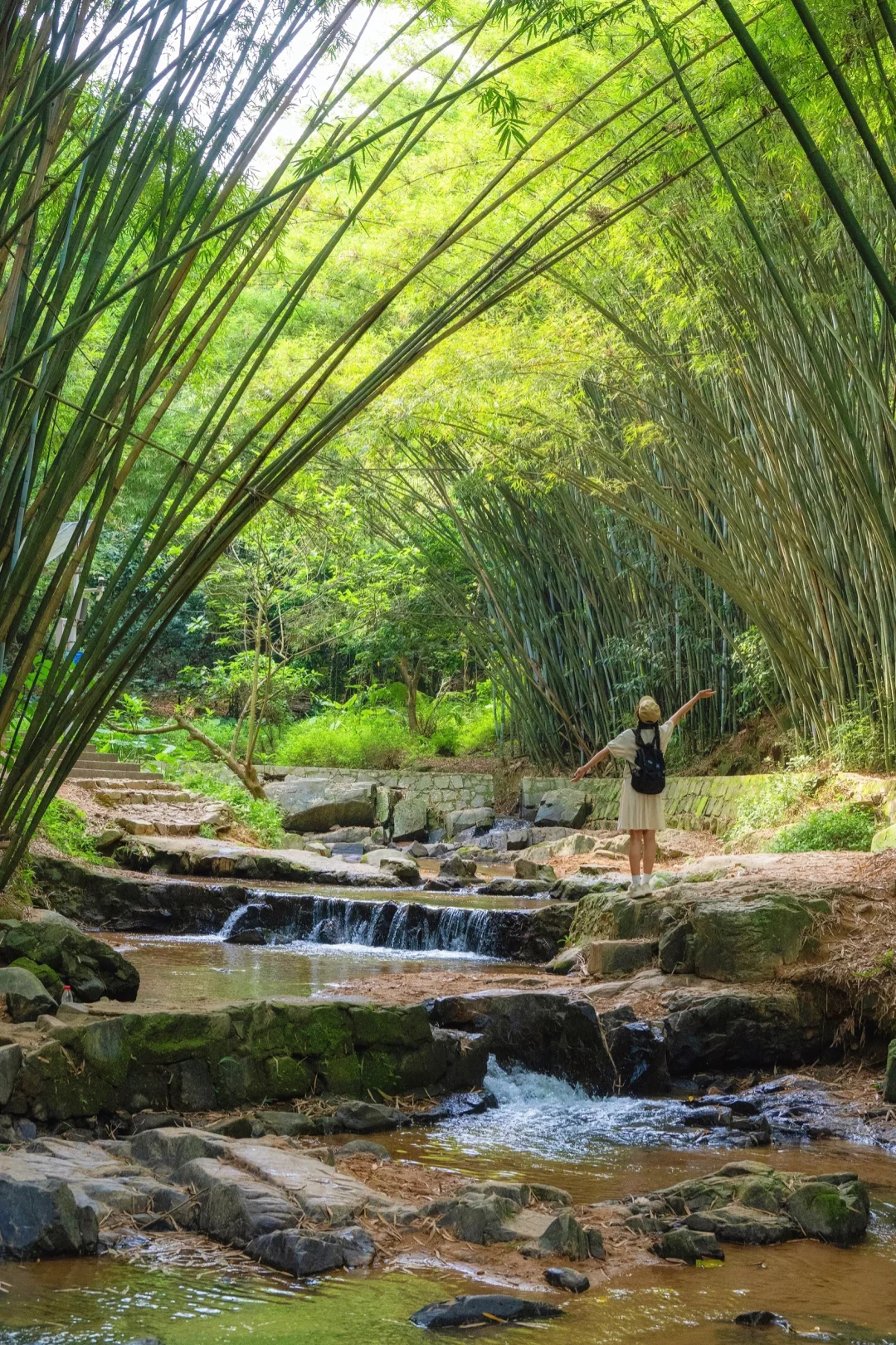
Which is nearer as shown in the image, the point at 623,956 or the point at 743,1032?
the point at 743,1032

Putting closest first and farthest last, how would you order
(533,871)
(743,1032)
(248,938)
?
(743,1032), (248,938), (533,871)

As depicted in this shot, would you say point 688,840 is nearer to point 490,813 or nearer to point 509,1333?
point 490,813

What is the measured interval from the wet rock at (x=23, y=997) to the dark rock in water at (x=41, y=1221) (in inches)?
42.5

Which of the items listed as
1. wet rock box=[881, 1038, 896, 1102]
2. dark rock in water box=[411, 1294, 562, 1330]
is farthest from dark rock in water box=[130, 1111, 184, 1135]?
wet rock box=[881, 1038, 896, 1102]

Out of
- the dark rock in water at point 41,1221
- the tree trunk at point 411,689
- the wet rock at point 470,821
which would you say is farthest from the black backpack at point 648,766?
the tree trunk at point 411,689

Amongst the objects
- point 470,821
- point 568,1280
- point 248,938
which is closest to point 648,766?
point 248,938

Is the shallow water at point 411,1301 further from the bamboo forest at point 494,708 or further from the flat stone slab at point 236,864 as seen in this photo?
the flat stone slab at point 236,864

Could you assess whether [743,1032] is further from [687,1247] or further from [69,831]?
[69,831]

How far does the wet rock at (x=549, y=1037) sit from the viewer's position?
3.78 meters

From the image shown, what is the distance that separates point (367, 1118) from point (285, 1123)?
0.86 feet

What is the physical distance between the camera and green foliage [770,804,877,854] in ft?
20.4

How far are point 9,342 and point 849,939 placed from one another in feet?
11.5

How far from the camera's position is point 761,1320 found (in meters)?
1.97

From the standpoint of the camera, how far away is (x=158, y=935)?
616cm
